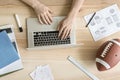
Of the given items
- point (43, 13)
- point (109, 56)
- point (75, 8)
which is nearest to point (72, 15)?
point (75, 8)

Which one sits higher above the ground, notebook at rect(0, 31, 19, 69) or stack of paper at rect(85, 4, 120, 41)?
stack of paper at rect(85, 4, 120, 41)

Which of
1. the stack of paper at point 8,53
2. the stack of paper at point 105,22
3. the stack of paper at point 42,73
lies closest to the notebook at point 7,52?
the stack of paper at point 8,53

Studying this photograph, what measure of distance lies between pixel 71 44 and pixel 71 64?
3.7 inches

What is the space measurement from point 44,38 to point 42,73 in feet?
0.54

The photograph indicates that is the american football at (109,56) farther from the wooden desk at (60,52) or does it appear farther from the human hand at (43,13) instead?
the human hand at (43,13)

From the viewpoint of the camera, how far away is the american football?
3.77 ft

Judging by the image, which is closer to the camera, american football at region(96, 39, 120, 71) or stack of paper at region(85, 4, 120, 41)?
american football at region(96, 39, 120, 71)

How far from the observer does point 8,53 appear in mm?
1212

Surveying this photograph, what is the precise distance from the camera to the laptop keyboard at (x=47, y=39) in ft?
4.02

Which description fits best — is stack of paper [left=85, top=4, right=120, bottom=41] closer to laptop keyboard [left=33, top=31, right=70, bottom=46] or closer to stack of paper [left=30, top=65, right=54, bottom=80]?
laptop keyboard [left=33, top=31, right=70, bottom=46]

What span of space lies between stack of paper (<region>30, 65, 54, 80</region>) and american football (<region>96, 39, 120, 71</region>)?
0.23 meters

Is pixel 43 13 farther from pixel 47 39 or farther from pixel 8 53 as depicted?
pixel 8 53

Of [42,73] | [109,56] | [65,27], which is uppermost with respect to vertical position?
[65,27]

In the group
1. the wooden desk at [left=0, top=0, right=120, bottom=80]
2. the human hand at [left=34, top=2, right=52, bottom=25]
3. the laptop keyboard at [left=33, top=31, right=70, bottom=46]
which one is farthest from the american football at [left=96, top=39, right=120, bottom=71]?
the human hand at [left=34, top=2, right=52, bottom=25]
